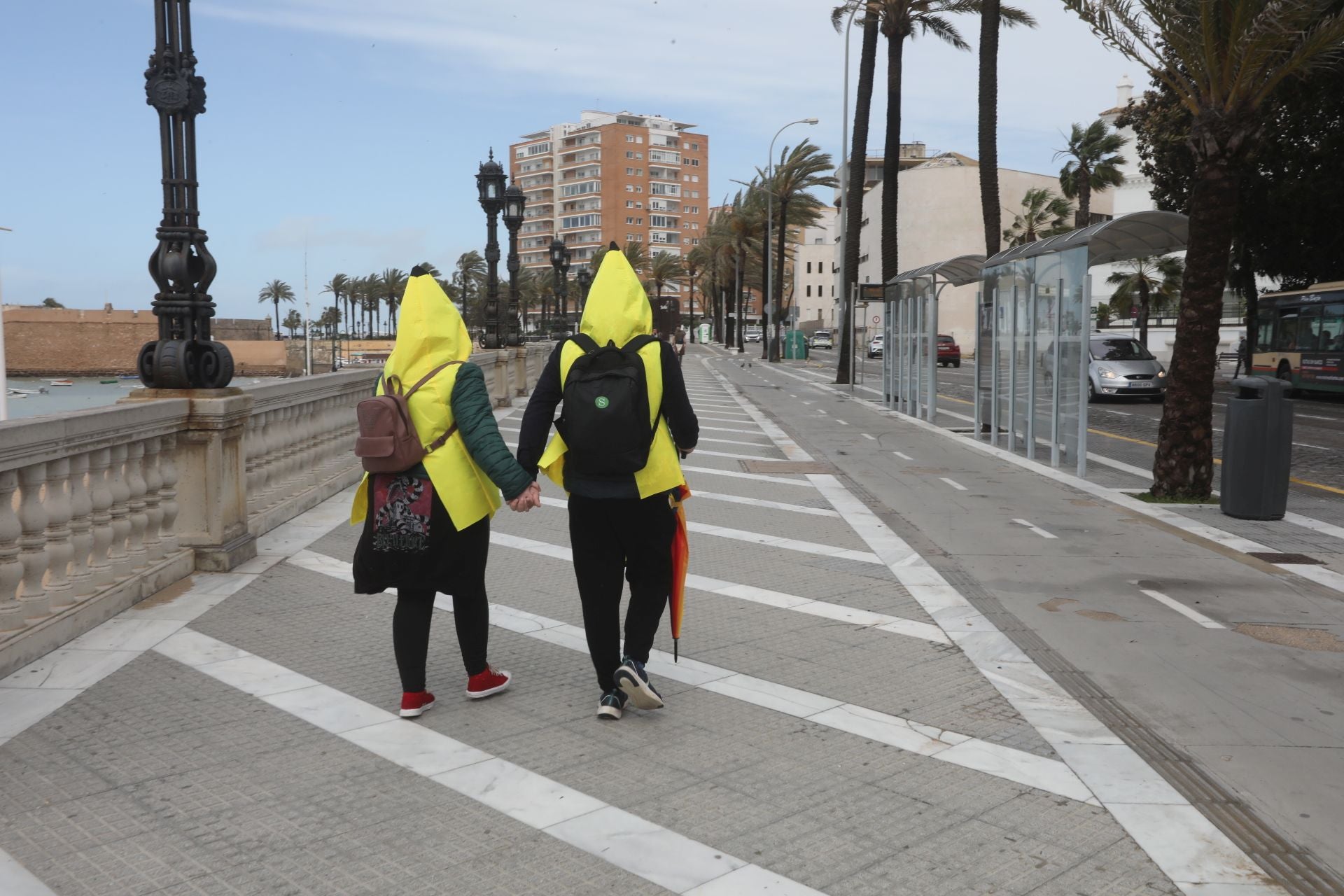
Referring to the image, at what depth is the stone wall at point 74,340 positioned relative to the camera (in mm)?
64438

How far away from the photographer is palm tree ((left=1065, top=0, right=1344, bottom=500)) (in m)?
10.5

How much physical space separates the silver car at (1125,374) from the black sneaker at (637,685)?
2480 cm

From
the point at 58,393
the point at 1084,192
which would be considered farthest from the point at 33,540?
the point at 58,393

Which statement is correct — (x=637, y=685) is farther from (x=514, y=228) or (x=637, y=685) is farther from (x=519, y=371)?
(x=519, y=371)

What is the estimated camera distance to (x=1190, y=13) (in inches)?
437

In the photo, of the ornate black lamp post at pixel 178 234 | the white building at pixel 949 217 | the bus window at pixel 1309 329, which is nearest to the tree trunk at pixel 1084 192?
the bus window at pixel 1309 329

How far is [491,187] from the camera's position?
23391 mm

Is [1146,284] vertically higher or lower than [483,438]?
higher

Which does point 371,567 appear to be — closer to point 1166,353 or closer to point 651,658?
point 651,658

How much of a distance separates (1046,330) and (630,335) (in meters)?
11.5

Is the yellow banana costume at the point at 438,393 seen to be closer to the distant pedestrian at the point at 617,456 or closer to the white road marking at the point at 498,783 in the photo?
the distant pedestrian at the point at 617,456

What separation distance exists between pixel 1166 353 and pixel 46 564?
61.2 m

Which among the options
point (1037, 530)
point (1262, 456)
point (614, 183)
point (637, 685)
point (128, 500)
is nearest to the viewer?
point (637, 685)

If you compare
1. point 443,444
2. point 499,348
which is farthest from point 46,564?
point 499,348
